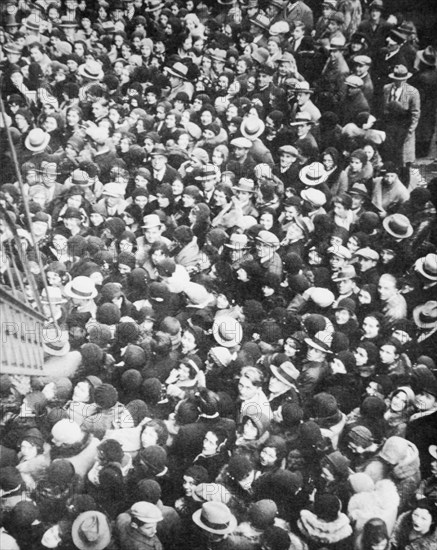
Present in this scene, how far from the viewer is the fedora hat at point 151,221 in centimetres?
439

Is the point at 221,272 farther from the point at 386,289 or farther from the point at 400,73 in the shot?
the point at 400,73

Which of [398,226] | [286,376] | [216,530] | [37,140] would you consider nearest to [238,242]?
[286,376]

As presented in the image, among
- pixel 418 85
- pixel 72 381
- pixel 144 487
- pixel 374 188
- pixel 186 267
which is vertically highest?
pixel 418 85

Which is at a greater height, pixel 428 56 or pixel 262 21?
pixel 262 21

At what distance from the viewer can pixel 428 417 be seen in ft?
13.4

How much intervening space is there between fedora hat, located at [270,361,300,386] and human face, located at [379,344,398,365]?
516 millimetres

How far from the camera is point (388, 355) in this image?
4.12m

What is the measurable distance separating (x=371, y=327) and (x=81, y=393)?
5.82 feet

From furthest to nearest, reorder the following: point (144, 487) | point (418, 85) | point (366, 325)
A: point (418, 85), point (366, 325), point (144, 487)

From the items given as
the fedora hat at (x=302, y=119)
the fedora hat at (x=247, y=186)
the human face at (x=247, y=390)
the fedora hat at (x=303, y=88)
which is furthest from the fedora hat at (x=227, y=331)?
the fedora hat at (x=303, y=88)

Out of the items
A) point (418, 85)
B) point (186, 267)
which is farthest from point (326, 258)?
point (418, 85)

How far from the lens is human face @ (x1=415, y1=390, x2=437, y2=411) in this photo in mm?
4086

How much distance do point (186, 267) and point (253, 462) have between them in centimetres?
125

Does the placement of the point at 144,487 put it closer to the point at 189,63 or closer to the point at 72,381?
the point at 72,381
